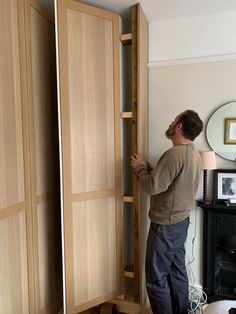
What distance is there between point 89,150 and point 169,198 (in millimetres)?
637

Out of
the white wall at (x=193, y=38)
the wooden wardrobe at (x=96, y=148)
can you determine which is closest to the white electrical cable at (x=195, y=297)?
the wooden wardrobe at (x=96, y=148)

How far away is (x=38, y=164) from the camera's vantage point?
167cm

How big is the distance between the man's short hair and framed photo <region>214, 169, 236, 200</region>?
541mm

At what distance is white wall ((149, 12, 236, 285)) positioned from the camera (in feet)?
6.56

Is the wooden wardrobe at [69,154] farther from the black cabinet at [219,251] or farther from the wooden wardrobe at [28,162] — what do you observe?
the black cabinet at [219,251]

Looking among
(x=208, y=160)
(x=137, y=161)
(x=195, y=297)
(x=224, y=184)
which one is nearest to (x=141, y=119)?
(x=137, y=161)

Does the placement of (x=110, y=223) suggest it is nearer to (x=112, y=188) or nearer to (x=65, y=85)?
(x=112, y=188)

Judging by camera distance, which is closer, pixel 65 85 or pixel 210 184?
pixel 65 85

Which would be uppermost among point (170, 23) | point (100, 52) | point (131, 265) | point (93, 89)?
point (170, 23)

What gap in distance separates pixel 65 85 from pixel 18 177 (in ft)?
2.13

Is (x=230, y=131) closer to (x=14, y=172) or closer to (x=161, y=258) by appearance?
(x=161, y=258)

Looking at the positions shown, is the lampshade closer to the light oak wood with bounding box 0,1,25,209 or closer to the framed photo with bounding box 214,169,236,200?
the framed photo with bounding box 214,169,236,200

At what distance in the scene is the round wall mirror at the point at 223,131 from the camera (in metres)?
2.00

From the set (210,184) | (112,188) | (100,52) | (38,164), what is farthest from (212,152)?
(38,164)
